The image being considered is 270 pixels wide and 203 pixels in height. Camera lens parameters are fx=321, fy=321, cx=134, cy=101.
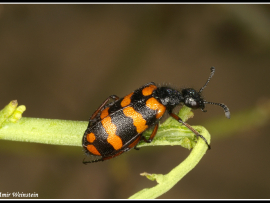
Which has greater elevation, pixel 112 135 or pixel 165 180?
pixel 165 180

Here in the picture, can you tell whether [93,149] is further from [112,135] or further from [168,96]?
[168,96]

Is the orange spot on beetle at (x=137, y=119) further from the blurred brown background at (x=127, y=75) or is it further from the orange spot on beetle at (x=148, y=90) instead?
the blurred brown background at (x=127, y=75)

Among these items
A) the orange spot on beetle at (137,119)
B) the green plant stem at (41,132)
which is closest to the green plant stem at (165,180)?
the green plant stem at (41,132)

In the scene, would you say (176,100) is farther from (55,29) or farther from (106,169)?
(55,29)

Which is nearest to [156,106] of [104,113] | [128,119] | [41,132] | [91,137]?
[128,119]

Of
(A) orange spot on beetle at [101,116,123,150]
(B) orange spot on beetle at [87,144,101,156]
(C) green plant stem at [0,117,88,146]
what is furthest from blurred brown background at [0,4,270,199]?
(C) green plant stem at [0,117,88,146]

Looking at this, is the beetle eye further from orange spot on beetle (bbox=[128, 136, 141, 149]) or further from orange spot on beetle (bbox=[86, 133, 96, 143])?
orange spot on beetle (bbox=[86, 133, 96, 143])

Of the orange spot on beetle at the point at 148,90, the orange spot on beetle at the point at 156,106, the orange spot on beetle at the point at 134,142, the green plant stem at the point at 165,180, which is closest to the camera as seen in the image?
the green plant stem at the point at 165,180
